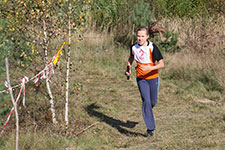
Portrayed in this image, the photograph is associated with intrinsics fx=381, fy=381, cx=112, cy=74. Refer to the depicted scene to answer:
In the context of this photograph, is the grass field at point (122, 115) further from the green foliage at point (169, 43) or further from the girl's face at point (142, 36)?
the green foliage at point (169, 43)

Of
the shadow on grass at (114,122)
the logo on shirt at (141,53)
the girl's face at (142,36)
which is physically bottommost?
the shadow on grass at (114,122)

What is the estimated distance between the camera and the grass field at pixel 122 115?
5.70 m

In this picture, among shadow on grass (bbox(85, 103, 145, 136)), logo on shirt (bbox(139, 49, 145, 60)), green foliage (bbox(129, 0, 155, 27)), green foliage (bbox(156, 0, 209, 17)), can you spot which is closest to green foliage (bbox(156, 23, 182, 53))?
green foliage (bbox(129, 0, 155, 27))

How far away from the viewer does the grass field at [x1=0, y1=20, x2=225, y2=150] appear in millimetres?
5703

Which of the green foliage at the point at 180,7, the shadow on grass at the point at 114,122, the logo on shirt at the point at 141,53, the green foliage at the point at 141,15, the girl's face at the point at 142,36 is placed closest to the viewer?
the girl's face at the point at 142,36

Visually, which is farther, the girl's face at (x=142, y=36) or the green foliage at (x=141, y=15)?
the green foliage at (x=141, y=15)

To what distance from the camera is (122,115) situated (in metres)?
7.90

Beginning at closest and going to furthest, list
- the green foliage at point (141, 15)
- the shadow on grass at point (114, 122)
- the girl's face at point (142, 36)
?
1. the girl's face at point (142, 36)
2. the shadow on grass at point (114, 122)
3. the green foliage at point (141, 15)

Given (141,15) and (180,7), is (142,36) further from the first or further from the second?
(180,7)

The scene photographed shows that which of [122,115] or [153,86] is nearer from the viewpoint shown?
[153,86]

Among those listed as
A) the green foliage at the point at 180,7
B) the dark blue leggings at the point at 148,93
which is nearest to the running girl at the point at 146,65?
the dark blue leggings at the point at 148,93

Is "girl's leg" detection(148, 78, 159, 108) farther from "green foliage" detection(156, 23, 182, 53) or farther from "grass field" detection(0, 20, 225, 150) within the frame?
"green foliage" detection(156, 23, 182, 53)

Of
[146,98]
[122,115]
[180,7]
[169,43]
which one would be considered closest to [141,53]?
[146,98]

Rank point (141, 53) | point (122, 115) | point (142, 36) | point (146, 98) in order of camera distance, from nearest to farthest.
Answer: point (142, 36) < point (141, 53) < point (146, 98) < point (122, 115)
